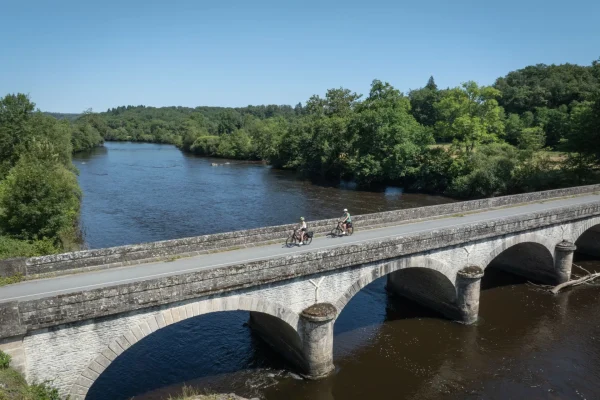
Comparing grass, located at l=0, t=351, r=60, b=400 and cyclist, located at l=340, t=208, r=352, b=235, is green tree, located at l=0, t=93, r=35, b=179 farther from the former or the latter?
grass, located at l=0, t=351, r=60, b=400

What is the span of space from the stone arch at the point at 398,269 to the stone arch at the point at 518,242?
7.31 ft

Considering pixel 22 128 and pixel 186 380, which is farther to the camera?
pixel 22 128

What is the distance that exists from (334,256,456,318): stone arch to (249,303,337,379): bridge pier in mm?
930

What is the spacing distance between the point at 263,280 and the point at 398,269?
6469 millimetres

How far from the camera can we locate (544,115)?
67.3m

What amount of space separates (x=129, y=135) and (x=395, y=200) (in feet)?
452

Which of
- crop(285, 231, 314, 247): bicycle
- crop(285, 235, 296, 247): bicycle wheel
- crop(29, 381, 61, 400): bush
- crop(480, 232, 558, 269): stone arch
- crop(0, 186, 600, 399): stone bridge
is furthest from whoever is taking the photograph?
crop(480, 232, 558, 269): stone arch

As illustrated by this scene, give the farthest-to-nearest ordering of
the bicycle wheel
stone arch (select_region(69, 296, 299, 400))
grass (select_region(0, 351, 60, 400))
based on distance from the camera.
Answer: the bicycle wheel < stone arch (select_region(69, 296, 299, 400)) < grass (select_region(0, 351, 60, 400))

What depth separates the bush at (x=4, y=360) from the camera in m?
10.2

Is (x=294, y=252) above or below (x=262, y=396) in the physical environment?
above

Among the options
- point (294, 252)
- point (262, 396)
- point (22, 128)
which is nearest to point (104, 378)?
point (262, 396)

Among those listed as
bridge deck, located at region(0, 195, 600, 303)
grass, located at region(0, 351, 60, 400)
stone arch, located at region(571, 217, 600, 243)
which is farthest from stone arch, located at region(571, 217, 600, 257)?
grass, located at region(0, 351, 60, 400)

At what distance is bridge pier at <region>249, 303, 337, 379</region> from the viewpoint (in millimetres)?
14758

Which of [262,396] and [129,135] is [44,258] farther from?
[129,135]
